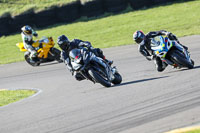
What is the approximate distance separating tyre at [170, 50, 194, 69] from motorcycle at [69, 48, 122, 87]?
1.52 meters

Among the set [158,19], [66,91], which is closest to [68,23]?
[158,19]

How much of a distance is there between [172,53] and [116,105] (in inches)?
127

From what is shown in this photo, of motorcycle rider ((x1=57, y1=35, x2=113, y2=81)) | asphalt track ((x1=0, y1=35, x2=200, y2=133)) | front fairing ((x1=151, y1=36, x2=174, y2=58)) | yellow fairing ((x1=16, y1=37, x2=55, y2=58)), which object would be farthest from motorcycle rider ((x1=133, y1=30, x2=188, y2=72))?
yellow fairing ((x1=16, y1=37, x2=55, y2=58))

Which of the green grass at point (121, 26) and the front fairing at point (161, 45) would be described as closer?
the front fairing at point (161, 45)

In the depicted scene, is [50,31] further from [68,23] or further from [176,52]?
[176,52]

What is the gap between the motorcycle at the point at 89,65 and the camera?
1063 centimetres

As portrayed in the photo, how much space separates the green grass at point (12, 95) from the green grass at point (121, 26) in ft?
26.2

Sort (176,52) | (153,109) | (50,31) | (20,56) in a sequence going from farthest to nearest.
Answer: (50,31) → (20,56) → (176,52) → (153,109)

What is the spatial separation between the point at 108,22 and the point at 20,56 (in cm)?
546

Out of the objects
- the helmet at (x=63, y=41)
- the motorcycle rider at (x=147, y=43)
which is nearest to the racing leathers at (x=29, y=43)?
the motorcycle rider at (x=147, y=43)

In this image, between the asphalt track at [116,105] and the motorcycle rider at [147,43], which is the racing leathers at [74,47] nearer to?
the asphalt track at [116,105]

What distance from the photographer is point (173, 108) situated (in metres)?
7.54

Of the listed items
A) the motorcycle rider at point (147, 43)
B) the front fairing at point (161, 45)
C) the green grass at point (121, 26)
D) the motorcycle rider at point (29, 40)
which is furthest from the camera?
the green grass at point (121, 26)

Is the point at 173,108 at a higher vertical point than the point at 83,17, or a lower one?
lower
